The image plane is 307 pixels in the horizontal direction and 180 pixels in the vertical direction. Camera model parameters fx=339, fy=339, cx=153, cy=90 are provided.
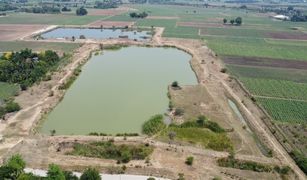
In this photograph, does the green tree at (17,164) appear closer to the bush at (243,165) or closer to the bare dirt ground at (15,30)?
the bush at (243,165)

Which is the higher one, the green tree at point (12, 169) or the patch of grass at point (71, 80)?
the patch of grass at point (71, 80)

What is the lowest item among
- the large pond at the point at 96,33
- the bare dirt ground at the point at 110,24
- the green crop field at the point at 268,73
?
the green crop field at the point at 268,73

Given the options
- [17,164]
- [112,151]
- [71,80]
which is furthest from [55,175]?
[71,80]

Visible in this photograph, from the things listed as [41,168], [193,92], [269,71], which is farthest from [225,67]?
[41,168]

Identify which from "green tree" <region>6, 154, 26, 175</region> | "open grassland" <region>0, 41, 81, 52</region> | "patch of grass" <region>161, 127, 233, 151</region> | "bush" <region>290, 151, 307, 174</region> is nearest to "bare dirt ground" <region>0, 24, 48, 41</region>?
"open grassland" <region>0, 41, 81, 52</region>

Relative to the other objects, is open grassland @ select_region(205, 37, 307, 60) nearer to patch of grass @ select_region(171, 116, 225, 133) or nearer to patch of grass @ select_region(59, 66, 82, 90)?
patch of grass @ select_region(59, 66, 82, 90)

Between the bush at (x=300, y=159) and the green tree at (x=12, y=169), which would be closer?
the green tree at (x=12, y=169)

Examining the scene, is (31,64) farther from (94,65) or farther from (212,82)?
(212,82)

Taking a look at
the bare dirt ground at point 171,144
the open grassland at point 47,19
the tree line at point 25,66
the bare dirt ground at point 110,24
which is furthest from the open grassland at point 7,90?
the open grassland at point 47,19
